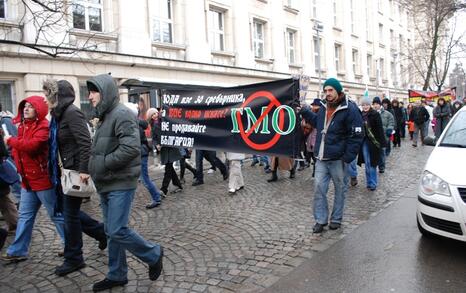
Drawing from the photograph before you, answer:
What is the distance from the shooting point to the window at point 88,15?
1483 centimetres

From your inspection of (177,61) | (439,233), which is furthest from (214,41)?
(439,233)

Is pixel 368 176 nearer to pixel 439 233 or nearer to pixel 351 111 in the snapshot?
pixel 351 111

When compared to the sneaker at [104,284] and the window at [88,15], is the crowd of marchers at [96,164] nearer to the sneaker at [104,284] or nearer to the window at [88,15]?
the sneaker at [104,284]

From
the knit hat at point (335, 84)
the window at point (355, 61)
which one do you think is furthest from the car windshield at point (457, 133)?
the window at point (355, 61)

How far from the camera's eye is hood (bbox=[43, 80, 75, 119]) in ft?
13.9

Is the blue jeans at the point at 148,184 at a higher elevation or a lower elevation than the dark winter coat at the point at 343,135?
lower

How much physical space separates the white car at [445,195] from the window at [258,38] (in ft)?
64.9

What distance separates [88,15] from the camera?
15219 mm

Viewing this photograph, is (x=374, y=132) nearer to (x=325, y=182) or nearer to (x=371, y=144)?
(x=371, y=144)

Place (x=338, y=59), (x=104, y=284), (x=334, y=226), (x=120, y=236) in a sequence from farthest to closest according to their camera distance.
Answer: (x=338, y=59) → (x=334, y=226) → (x=104, y=284) → (x=120, y=236)

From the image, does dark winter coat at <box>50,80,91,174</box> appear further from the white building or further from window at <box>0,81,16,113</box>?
window at <box>0,81,16,113</box>

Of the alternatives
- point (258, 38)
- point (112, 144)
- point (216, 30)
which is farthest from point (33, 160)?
point (258, 38)

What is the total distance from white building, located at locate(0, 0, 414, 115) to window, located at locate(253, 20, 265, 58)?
0.18 feet

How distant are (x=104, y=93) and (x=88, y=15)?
1287 centimetres
